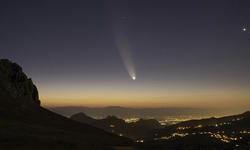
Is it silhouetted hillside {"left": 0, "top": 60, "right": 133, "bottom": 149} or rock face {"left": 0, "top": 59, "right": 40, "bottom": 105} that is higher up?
rock face {"left": 0, "top": 59, "right": 40, "bottom": 105}

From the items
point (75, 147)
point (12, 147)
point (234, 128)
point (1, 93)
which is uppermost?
point (1, 93)

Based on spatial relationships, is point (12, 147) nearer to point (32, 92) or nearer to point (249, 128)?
point (32, 92)

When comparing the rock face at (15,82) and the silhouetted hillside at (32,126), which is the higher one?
the rock face at (15,82)

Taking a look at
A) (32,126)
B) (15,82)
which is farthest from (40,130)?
(15,82)

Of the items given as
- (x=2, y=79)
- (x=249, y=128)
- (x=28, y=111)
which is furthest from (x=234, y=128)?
(x=2, y=79)

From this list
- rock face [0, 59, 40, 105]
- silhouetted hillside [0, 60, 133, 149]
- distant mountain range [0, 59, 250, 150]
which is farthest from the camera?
rock face [0, 59, 40, 105]

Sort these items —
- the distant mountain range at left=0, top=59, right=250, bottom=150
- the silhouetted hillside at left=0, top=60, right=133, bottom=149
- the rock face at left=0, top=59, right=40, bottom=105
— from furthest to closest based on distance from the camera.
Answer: the rock face at left=0, top=59, right=40, bottom=105, the distant mountain range at left=0, top=59, right=250, bottom=150, the silhouetted hillside at left=0, top=60, right=133, bottom=149

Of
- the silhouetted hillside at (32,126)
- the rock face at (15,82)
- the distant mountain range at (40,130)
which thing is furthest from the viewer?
the rock face at (15,82)
